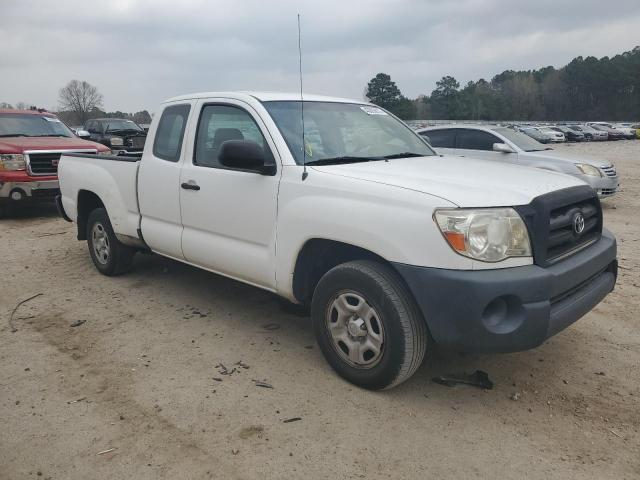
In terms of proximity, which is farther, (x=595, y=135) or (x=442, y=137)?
(x=595, y=135)

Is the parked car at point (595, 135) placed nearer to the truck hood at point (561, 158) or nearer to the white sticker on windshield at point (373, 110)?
the truck hood at point (561, 158)

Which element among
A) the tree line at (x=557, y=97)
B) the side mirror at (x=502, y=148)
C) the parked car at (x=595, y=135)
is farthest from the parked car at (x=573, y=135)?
the side mirror at (x=502, y=148)

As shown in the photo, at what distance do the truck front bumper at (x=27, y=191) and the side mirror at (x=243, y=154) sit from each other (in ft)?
21.2

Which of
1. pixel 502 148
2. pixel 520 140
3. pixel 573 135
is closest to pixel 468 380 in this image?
pixel 502 148

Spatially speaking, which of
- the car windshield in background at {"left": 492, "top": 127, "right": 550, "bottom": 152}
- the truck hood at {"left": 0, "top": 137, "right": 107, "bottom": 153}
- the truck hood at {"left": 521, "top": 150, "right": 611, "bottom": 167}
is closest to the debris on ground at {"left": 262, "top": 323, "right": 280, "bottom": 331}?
the truck hood at {"left": 0, "top": 137, "right": 107, "bottom": 153}

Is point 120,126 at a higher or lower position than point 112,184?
higher

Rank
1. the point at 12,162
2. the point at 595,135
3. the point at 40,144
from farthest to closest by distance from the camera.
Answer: the point at 595,135, the point at 40,144, the point at 12,162

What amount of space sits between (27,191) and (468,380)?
326 inches

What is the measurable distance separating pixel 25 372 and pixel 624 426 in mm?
3752

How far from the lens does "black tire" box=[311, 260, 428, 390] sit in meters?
3.00

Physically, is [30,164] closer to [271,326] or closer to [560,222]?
[271,326]

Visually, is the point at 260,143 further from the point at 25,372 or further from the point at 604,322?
the point at 604,322

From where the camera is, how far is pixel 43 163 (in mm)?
9195

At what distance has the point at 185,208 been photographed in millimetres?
4379
